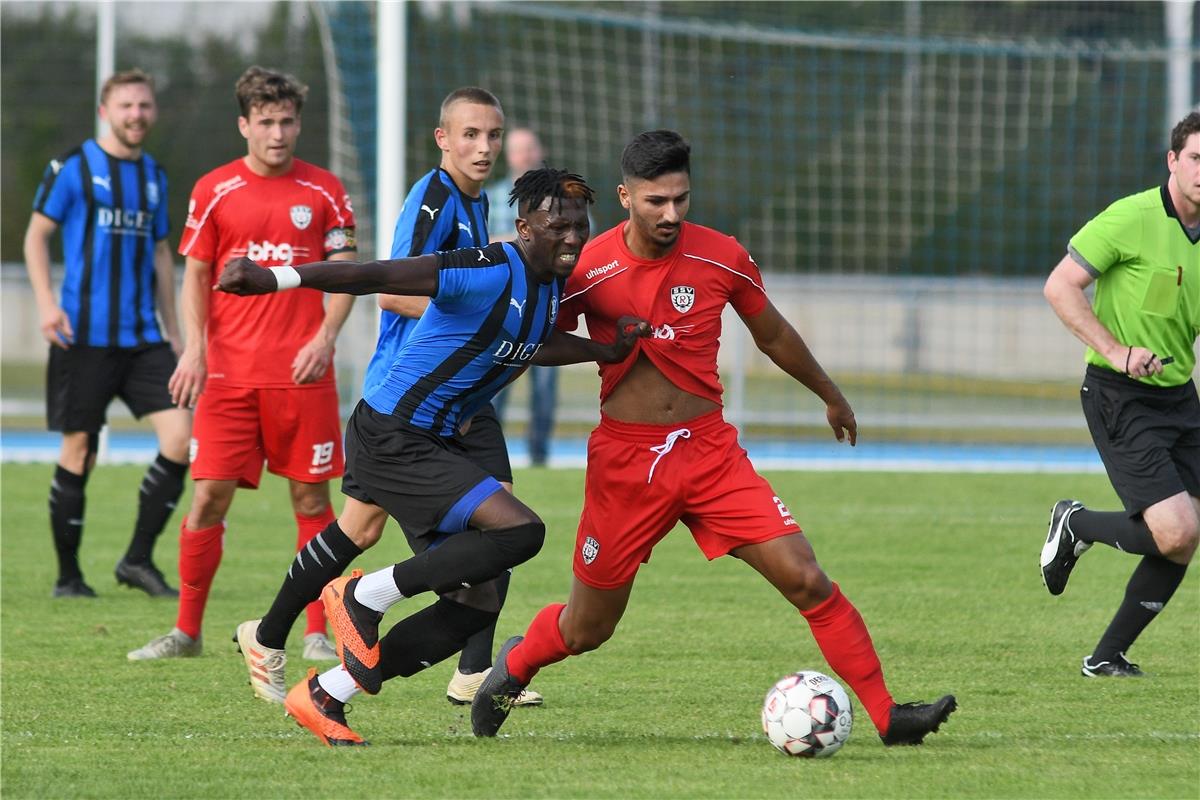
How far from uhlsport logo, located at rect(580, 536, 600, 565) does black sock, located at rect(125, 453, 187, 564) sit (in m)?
3.56

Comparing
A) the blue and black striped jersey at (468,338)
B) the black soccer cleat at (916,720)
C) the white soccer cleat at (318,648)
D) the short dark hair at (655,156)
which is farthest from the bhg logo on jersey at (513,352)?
the white soccer cleat at (318,648)

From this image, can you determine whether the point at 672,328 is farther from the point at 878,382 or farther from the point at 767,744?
the point at 878,382

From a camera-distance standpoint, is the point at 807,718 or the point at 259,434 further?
the point at 259,434

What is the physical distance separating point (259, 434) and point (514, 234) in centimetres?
541

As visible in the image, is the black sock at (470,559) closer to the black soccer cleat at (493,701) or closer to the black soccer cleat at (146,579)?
the black soccer cleat at (493,701)

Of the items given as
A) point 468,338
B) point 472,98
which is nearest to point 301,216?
point 472,98

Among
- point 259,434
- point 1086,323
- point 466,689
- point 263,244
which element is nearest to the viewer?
point 466,689

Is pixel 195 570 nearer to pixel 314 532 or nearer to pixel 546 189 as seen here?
pixel 314 532

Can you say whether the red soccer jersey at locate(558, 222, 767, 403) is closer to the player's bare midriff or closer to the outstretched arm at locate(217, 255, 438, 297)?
the player's bare midriff

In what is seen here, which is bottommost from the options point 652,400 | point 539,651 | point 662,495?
point 539,651

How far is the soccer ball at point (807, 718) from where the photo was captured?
4750 millimetres

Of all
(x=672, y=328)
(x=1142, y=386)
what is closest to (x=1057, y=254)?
(x=1142, y=386)

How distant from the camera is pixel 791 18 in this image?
73.7 ft

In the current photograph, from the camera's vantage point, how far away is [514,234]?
11703mm
